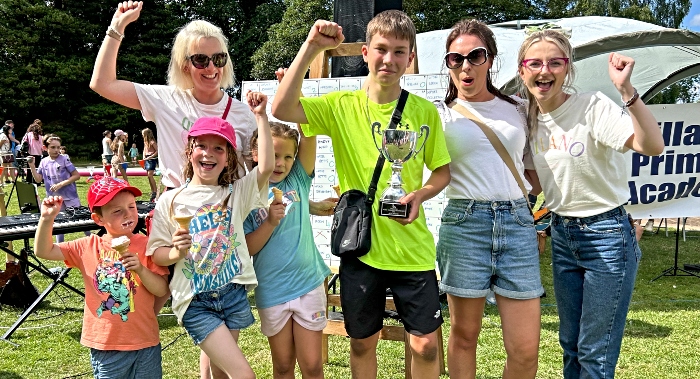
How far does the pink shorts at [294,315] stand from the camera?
8.97 ft

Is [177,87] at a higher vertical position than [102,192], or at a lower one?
higher

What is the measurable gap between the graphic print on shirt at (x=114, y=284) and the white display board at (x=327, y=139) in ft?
5.41

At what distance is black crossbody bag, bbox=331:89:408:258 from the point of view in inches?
98.7

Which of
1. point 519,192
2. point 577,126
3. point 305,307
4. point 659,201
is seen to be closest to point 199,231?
point 305,307

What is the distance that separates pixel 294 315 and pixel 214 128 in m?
0.97

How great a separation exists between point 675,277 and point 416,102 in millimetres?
6282

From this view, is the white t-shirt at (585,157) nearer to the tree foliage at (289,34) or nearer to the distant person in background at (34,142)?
the distant person in background at (34,142)

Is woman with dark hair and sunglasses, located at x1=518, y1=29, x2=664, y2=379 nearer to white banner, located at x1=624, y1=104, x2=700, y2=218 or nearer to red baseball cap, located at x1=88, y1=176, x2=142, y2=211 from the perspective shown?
red baseball cap, located at x1=88, y1=176, x2=142, y2=211

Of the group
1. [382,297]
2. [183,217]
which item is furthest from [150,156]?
[382,297]

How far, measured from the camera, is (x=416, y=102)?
2.61 metres

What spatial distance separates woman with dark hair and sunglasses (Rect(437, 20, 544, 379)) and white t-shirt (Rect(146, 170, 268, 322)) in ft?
3.14

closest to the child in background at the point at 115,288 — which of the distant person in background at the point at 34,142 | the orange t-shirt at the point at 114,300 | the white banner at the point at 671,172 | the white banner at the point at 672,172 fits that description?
the orange t-shirt at the point at 114,300

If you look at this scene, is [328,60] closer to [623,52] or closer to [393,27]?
[393,27]

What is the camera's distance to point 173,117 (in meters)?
2.76
